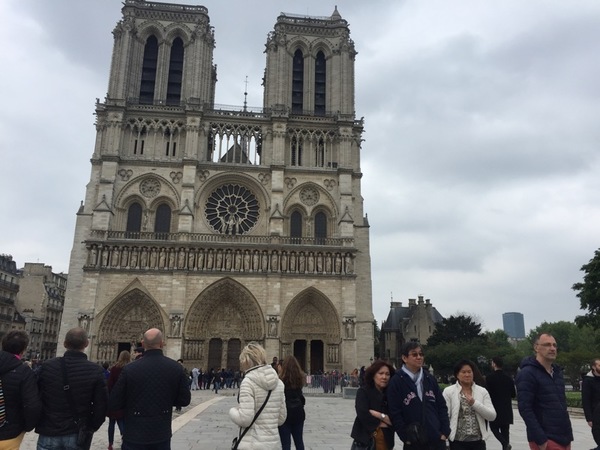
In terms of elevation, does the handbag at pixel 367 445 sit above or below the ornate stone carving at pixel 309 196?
below

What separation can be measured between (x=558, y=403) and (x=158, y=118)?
32.1 metres

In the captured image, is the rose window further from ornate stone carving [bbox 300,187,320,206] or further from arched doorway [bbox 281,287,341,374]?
arched doorway [bbox 281,287,341,374]

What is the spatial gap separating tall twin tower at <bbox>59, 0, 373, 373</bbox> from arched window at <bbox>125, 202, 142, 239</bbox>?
0.14 m

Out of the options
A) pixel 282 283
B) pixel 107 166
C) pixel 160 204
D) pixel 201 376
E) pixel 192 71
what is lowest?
pixel 201 376

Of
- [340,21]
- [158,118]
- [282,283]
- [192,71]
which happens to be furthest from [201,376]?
[340,21]

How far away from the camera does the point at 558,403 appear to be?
4602 mm

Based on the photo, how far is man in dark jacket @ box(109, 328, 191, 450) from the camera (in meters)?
4.18

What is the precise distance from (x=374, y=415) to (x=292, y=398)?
81.1 inches

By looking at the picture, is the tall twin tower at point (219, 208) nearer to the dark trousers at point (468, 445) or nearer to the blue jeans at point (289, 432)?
the blue jeans at point (289, 432)

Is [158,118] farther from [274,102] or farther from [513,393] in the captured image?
[513,393]

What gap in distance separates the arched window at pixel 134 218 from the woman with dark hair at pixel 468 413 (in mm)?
29092

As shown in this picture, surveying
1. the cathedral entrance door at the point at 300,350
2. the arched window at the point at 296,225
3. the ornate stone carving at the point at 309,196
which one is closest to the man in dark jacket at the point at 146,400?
the cathedral entrance door at the point at 300,350

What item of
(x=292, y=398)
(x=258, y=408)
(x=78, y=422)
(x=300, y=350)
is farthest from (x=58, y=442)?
(x=300, y=350)

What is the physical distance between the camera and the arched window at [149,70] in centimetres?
3503
